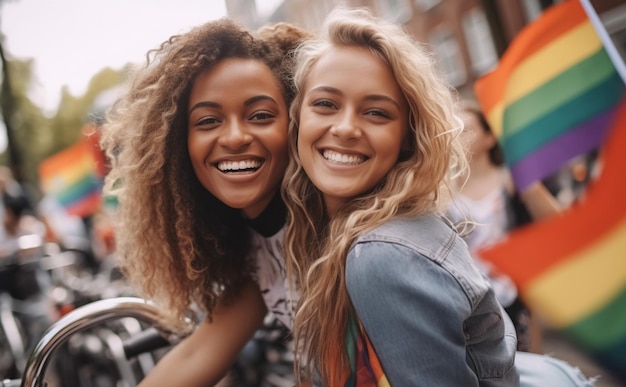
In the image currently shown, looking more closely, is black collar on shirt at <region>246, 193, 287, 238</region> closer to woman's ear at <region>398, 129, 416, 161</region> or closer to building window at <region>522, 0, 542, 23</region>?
woman's ear at <region>398, 129, 416, 161</region>

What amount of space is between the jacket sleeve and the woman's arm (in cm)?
88

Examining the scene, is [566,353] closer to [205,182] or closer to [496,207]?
[496,207]

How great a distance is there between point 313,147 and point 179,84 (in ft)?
1.69

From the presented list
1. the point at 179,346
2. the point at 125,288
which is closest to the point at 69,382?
the point at 125,288

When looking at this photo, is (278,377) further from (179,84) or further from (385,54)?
(385,54)

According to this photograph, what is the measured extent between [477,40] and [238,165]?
19.2m

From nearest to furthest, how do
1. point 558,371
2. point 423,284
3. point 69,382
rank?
point 423,284 → point 558,371 → point 69,382

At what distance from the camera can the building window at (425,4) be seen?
20.6m

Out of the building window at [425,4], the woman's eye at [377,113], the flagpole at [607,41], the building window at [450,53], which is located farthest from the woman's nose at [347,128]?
the building window at [425,4]

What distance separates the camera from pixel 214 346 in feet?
6.41

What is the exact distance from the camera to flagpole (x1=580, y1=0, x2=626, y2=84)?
6.79 feet

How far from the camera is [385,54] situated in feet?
5.02

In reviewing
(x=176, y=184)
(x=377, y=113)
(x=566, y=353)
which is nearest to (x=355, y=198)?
(x=377, y=113)

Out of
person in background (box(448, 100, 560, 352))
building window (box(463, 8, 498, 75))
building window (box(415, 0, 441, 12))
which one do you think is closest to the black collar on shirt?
person in background (box(448, 100, 560, 352))
